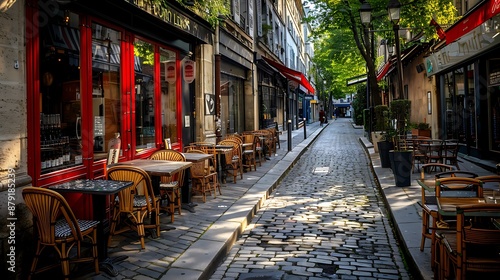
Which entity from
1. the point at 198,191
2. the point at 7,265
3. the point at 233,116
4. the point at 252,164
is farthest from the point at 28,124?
the point at 233,116

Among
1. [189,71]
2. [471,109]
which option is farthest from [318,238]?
[471,109]

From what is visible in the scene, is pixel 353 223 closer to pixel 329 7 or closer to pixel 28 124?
pixel 28 124

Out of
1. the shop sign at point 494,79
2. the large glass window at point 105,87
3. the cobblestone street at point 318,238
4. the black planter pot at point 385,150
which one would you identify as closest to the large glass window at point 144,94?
the large glass window at point 105,87

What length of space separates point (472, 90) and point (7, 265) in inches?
489

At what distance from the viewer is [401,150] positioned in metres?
9.69

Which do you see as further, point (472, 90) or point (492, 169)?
→ point (472, 90)

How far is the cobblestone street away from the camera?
14.7 ft

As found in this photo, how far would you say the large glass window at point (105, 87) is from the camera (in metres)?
6.00

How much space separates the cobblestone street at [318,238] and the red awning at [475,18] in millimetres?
3984

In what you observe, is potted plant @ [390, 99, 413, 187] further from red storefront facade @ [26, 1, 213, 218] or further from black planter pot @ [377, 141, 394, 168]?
red storefront facade @ [26, 1, 213, 218]

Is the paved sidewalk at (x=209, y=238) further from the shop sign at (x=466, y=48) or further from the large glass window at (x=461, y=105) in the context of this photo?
the large glass window at (x=461, y=105)

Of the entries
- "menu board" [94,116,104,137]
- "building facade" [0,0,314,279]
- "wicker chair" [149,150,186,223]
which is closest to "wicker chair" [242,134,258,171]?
"building facade" [0,0,314,279]

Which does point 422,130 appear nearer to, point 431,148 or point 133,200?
point 431,148

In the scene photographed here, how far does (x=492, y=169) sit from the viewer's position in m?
9.75
